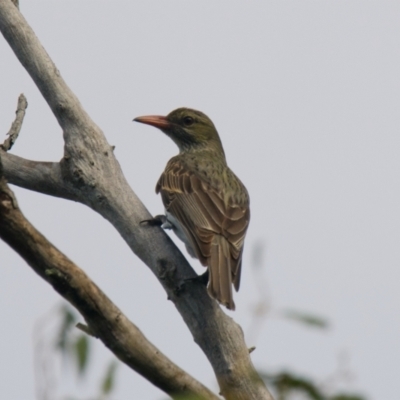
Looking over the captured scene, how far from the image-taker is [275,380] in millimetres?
2154

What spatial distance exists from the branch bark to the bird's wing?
55 centimetres

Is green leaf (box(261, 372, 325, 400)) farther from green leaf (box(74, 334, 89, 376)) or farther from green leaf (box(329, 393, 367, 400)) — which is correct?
green leaf (box(74, 334, 89, 376))

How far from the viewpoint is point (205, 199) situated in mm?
6867

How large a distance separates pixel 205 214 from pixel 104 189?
1218 millimetres

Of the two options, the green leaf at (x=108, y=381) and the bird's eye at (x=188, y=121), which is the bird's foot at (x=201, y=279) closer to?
the green leaf at (x=108, y=381)

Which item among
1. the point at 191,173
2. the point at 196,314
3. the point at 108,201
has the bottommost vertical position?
the point at 196,314

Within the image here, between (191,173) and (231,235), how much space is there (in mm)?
1305

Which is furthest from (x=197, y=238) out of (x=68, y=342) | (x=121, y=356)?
(x=68, y=342)

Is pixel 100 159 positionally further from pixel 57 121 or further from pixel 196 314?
pixel 196 314

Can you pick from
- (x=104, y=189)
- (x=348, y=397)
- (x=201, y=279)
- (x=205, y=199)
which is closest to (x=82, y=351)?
(x=348, y=397)

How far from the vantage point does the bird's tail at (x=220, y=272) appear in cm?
515

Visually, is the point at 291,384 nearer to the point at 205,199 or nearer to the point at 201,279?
the point at 201,279

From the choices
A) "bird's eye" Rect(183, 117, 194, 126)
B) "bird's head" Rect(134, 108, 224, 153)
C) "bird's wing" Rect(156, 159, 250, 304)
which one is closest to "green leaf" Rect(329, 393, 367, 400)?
"bird's wing" Rect(156, 159, 250, 304)

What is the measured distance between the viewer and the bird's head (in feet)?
28.2
